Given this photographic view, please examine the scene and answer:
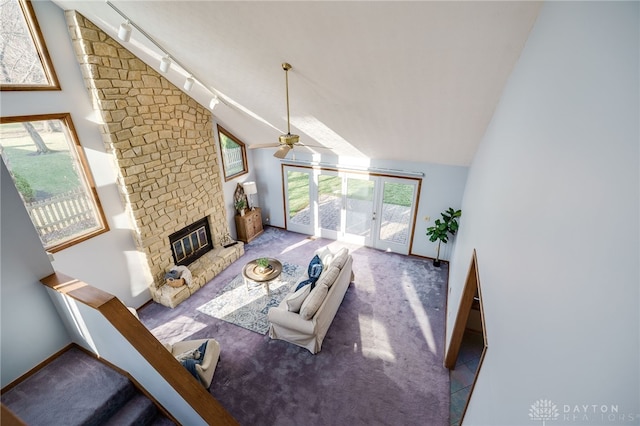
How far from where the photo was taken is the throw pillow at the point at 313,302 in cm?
376

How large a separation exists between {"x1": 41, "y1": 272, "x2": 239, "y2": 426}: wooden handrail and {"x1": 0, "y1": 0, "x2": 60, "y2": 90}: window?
2.74 meters

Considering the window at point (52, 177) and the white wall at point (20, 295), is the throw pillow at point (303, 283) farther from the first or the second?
the window at point (52, 177)

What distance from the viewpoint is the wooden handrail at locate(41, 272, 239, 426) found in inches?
71.5

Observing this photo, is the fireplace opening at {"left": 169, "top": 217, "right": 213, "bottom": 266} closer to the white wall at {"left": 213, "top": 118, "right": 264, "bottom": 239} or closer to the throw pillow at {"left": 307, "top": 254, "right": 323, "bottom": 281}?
the white wall at {"left": 213, "top": 118, "right": 264, "bottom": 239}

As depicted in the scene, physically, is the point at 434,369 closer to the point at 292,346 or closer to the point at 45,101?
the point at 292,346

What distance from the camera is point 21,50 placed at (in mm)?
3174

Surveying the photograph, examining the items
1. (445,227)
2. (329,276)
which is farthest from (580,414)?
(445,227)

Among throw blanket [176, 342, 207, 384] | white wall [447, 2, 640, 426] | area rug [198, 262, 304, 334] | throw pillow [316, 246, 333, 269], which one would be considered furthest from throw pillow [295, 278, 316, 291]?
white wall [447, 2, 640, 426]

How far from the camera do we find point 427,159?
5.41m

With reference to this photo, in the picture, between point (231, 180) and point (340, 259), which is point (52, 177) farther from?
point (340, 259)

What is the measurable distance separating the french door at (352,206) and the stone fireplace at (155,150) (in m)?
2.06

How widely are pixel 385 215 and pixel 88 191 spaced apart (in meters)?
5.51

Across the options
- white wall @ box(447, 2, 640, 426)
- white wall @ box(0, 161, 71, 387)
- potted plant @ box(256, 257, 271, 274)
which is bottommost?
potted plant @ box(256, 257, 271, 274)

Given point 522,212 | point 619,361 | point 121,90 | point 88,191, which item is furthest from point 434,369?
point 121,90
